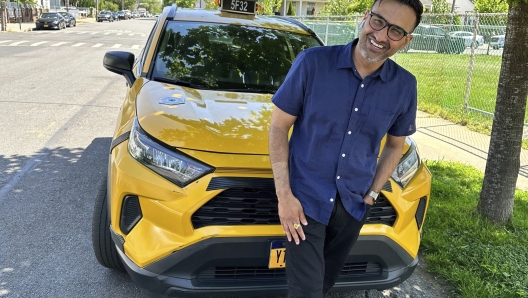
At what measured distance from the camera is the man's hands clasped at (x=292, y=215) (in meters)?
1.99

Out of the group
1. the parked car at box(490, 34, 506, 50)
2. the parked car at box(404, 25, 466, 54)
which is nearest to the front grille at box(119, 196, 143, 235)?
the parked car at box(490, 34, 506, 50)

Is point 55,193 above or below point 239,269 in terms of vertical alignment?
below

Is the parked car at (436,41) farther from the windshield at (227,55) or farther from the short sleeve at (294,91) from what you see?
the short sleeve at (294,91)

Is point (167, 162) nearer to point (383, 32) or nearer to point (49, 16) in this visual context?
point (383, 32)

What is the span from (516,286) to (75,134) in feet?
18.3

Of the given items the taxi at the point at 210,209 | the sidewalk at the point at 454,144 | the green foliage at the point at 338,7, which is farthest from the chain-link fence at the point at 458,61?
the green foliage at the point at 338,7

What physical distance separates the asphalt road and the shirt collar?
1721 mm

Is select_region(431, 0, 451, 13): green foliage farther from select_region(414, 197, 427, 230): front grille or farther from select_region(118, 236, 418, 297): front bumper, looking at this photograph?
select_region(118, 236, 418, 297): front bumper

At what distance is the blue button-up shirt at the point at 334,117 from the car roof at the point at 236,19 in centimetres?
248

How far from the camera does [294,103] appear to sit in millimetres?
1942

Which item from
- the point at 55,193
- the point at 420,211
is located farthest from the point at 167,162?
the point at 55,193

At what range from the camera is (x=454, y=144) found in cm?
708

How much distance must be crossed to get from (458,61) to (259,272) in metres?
9.51

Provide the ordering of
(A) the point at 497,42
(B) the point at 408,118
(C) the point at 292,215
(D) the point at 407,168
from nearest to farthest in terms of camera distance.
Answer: (C) the point at 292,215 → (B) the point at 408,118 → (D) the point at 407,168 → (A) the point at 497,42
